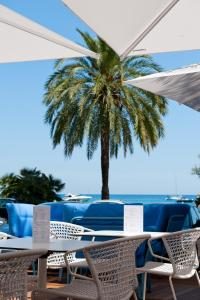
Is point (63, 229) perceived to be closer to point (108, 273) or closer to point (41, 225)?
point (41, 225)

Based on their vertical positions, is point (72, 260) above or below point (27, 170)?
below

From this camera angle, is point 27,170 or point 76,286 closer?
point 76,286

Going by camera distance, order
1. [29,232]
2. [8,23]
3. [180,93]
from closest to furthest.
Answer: [8,23], [180,93], [29,232]

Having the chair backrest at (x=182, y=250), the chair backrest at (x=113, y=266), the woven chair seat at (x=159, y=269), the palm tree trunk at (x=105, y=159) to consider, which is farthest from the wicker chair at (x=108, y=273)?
the palm tree trunk at (x=105, y=159)

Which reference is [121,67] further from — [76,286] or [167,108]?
[76,286]

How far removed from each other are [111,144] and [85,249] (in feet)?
54.2

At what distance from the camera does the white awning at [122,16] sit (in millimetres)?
4871

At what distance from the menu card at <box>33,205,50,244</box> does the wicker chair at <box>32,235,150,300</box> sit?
0.58 metres

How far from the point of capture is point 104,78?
19.8m

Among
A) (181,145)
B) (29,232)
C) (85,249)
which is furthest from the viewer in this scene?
(181,145)

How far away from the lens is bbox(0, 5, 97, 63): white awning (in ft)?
18.2

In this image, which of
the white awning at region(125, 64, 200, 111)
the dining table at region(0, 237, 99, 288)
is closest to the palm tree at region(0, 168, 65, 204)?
the white awning at region(125, 64, 200, 111)

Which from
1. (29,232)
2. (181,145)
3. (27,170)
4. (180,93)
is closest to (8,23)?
(180,93)

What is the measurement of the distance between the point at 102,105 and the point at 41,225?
15.0 metres
